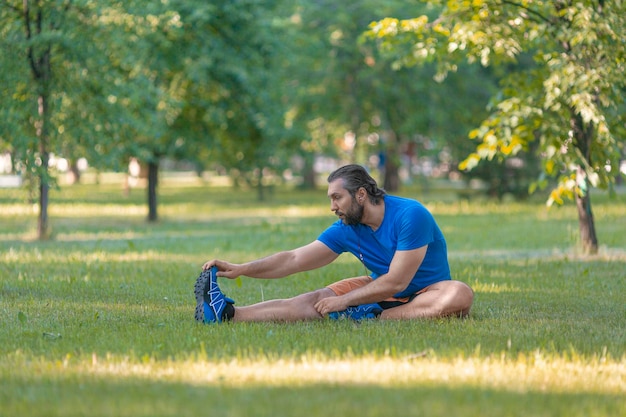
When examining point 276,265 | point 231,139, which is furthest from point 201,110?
point 276,265

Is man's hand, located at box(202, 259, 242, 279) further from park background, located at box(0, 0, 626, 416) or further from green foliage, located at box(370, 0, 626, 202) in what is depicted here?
green foliage, located at box(370, 0, 626, 202)

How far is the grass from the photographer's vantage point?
16.5 feet

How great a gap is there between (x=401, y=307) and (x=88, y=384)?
9.92ft

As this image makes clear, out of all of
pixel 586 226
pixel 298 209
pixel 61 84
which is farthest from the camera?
pixel 298 209

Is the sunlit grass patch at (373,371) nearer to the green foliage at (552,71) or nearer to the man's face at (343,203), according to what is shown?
the man's face at (343,203)

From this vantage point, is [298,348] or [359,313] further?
[359,313]

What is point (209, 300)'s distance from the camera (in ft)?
25.0

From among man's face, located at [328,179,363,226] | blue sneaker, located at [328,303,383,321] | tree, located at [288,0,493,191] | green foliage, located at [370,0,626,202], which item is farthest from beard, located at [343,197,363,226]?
tree, located at [288,0,493,191]

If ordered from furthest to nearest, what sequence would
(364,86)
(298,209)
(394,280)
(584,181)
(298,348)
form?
(364,86)
(298,209)
(584,181)
(394,280)
(298,348)

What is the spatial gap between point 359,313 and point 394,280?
559mm

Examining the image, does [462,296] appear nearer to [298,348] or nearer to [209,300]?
[298,348]

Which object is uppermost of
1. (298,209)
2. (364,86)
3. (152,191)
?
(364,86)

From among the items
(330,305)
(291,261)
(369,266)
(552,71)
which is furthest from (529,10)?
(330,305)

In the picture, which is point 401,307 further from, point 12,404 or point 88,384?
point 12,404
